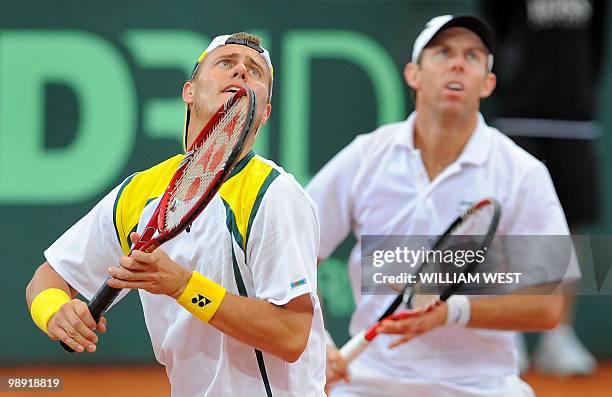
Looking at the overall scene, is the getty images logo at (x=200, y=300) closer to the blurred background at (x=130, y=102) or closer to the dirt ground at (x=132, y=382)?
the dirt ground at (x=132, y=382)

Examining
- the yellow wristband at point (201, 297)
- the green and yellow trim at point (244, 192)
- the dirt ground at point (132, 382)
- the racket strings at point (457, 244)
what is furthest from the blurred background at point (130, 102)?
the yellow wristband at point (201, 297)

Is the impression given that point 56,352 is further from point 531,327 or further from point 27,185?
point 531,327

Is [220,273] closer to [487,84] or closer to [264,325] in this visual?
[264,325]

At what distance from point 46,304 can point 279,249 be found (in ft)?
2.30

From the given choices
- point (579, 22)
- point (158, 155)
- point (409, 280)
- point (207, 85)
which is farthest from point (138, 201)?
point (579, 22)

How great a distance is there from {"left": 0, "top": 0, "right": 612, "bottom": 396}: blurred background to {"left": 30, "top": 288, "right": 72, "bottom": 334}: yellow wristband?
373 centimetres

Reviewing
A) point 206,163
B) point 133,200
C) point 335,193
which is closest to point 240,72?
point 206,163

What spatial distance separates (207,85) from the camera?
11.9ft

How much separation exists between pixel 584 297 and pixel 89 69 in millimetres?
3445

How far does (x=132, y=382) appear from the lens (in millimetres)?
7227

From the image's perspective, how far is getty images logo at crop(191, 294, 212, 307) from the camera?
10.7 ft

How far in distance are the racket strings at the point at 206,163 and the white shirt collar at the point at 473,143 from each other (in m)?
1.52

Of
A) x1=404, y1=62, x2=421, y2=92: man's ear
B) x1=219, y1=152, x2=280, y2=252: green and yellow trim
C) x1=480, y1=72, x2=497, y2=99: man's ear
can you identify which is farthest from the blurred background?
x1=219, y1=152, x2=280, y2=252: green and yellow trim

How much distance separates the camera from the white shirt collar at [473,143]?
4.80 meters
